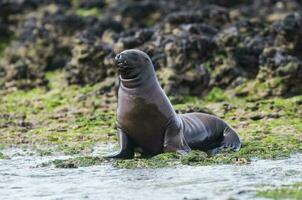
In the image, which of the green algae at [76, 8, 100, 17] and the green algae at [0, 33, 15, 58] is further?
the green algae at [76, 8, 100, 17]

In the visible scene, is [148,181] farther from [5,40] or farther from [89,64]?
[5,40]

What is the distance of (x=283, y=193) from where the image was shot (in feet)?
25.6

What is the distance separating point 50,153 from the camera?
461 inches

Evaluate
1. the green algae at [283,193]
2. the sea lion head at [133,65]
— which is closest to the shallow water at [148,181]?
the green algae at [283,193]

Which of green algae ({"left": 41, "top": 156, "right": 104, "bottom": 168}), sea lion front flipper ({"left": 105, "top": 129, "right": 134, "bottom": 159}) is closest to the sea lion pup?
sea lion front flipper ({"left": 105, "top": 129, "right": 134, "bottom": 159})

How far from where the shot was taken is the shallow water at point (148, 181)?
8.07m

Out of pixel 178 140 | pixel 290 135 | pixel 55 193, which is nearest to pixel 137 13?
pixel 290 135

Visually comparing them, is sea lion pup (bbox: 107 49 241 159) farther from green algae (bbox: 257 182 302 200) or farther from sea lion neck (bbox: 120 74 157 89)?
green algae (bbox: 257 182 302 200)

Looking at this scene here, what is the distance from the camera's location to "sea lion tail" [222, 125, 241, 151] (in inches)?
458

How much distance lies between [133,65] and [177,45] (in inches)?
237

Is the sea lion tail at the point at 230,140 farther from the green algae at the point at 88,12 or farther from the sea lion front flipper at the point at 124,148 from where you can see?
the green algae at the point at 88,12

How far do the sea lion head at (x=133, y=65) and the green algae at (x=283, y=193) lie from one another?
3.43 metres

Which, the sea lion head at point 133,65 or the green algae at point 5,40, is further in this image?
the green algae at point 5,40

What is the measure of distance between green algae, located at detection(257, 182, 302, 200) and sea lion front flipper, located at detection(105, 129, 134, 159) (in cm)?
301
